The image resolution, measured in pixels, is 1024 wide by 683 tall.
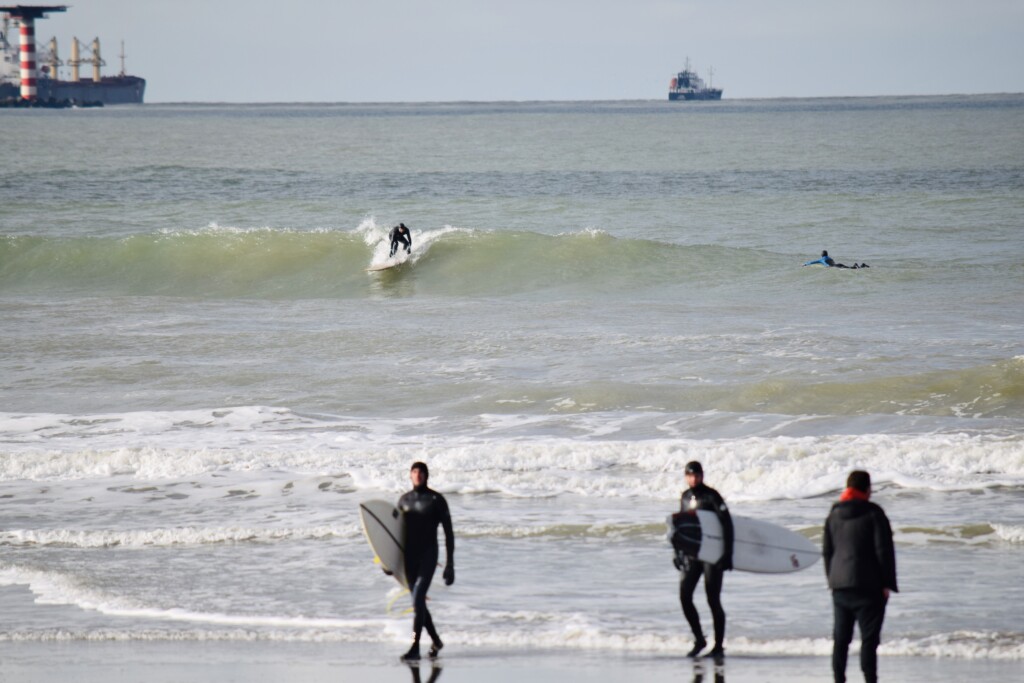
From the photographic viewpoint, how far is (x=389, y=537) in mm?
8094

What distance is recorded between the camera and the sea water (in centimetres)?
885

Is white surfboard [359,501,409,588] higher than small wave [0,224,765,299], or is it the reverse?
small wave [0,224,765,299]

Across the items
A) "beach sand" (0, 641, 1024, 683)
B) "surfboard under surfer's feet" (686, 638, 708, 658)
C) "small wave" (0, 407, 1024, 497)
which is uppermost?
"small wave" (0, 407, 1024, 497)

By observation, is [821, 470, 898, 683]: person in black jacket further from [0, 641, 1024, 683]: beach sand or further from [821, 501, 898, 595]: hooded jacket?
[0, 641, 1024, 683]: beach sand

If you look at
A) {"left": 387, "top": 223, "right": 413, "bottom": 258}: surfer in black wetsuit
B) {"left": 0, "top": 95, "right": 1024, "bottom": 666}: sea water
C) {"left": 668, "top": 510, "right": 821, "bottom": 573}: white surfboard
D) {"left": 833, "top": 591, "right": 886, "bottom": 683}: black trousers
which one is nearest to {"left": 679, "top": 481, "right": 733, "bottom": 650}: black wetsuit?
{"left": 668, "top": 510, "right": 821, "bottom": 573}: white surfboard

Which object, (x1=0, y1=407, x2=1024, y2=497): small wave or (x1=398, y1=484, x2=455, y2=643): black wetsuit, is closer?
(x1=398, y1=484, x2=455, y2=643): black wetsuit

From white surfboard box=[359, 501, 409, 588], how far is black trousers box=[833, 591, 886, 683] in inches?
107

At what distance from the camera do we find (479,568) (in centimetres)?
970

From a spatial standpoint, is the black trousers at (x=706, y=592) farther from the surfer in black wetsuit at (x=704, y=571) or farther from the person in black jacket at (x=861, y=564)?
the person in black jacket at (x=861, y=564)

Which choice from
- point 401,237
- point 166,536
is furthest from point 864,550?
point 401,237

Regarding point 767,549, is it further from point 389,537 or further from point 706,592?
point 389,537

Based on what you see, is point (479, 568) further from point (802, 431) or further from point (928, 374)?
point (928, 374)

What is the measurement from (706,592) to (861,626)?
1175 millimetres

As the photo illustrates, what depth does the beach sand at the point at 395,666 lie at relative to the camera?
7266mm
